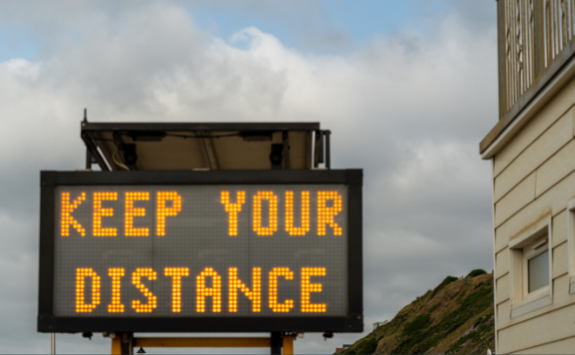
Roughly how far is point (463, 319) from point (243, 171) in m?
70.8

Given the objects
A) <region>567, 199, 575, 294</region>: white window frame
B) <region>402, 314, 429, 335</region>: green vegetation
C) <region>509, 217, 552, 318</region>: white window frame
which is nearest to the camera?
<region>567, 199, 575, 294</region>: white window frame

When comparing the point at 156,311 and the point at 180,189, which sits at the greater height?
the point at 180,189

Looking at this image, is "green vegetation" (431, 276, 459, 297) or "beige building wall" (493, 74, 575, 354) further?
"green vegetation" (431, 276, 459, 297)

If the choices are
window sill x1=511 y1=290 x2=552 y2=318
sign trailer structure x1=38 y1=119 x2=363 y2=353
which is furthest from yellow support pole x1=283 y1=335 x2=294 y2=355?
window sill x1=511 y1=290 x2=552 y2=318

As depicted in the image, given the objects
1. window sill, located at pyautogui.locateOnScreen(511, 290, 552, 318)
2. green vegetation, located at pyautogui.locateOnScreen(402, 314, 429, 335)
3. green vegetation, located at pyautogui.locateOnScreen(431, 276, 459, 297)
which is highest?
green vegetation, located at pyautogui.locateOnScreen(431, 276, 459, 297)

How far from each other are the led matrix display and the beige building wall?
2363mm

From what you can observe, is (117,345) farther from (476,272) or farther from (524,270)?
(476,272)

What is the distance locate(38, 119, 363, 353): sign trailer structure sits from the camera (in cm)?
679

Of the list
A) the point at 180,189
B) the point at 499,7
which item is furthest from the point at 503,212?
the point at 180,189

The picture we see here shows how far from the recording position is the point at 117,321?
6.79 meters

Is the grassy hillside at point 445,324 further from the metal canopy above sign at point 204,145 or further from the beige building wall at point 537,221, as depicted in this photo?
the metal canopy above sign at point 204,145

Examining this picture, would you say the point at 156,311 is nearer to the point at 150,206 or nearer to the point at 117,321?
the point at 117,321

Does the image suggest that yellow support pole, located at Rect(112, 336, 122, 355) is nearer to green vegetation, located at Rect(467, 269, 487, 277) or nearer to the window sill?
the window sill

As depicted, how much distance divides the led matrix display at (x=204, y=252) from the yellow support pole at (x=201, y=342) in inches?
15.3
